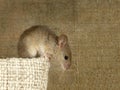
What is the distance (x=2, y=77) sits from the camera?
225 centimetres

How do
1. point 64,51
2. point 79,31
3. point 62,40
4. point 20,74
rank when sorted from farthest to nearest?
point 79,31
point 64,51
point 62,40
point 20,74

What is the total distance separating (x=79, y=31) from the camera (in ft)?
11.4

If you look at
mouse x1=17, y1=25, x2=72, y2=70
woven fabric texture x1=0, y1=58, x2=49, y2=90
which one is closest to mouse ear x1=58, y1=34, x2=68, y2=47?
mouse x1=17, y1=25, x2=72, y2=70

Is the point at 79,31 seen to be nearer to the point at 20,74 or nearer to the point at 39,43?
the point at 39,43

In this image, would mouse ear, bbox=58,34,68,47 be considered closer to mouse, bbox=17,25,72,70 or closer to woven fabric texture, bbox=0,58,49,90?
mouse, bbox=17,25,72,70

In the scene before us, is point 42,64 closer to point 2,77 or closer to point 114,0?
point 2,77

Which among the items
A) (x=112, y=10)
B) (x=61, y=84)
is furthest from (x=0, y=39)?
(x=112, y=10)

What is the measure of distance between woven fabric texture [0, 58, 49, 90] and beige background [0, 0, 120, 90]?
3.98 ft

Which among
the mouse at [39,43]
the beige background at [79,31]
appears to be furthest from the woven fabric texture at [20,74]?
the beige background at [79,31]

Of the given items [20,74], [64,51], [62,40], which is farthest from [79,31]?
[20,74]

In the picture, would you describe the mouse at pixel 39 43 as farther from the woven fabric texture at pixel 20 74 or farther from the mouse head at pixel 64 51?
the woven fabric texture at pixel 20 74

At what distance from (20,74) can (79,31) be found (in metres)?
1.33

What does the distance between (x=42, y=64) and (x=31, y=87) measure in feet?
0.48

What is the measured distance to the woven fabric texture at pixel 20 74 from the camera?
2242mm
